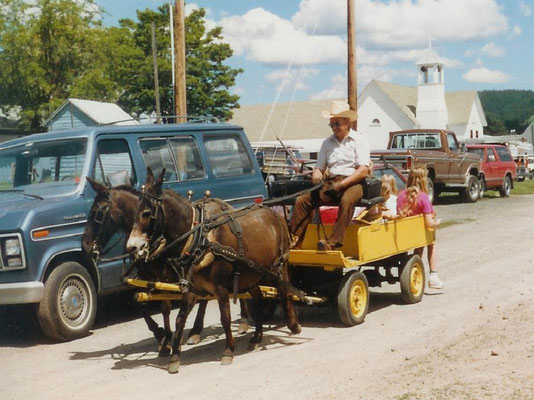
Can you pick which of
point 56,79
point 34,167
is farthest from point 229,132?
point 56,79

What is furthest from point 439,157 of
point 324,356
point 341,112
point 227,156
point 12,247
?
point 12,247

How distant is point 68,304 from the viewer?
29.3 feet

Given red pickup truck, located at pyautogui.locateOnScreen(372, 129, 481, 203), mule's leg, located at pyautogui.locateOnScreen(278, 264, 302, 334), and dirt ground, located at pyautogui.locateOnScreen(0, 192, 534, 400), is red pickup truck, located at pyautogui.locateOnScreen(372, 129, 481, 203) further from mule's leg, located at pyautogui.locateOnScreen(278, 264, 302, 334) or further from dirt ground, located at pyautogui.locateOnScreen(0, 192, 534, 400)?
mule's leg, located at pyautogui.locateOnScreen(278, 264, 302, 334)

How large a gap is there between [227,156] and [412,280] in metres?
3.07

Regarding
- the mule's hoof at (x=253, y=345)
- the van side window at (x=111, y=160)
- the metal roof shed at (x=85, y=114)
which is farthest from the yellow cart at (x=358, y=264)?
the metal roof shed at (x=85, y=114)

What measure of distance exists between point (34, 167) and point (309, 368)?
4642mm

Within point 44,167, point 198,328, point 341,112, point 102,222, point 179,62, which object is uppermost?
point 179,62

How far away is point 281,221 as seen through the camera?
341 inches

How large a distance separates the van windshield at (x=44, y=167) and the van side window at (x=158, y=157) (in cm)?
84

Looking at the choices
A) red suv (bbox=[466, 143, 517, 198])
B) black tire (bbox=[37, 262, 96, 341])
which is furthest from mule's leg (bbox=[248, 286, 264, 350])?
red suv (bbox=[466, 143, 517, 198])

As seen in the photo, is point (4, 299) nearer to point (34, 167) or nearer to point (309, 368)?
point (34, 167)

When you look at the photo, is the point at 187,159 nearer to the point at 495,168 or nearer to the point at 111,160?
the point at 111,160

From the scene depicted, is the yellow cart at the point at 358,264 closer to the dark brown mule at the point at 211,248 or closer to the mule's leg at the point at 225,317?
the dark brown mule at the point at 211,248

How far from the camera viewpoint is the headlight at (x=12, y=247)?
8539 mm
